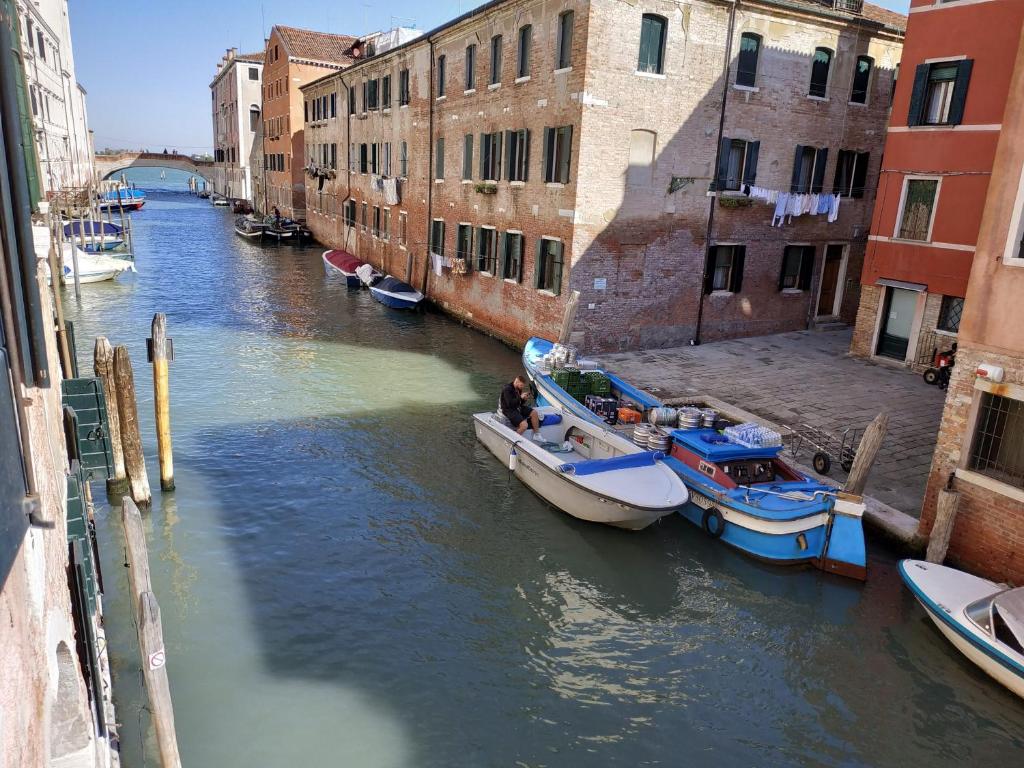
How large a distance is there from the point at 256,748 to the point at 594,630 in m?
4.02

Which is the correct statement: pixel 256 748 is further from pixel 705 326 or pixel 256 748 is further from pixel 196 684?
pixel 705 326

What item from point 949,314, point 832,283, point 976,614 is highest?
point 949,314

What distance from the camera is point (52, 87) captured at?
4144 cm

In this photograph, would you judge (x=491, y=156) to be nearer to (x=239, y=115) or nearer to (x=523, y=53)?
(x=523, y=53)

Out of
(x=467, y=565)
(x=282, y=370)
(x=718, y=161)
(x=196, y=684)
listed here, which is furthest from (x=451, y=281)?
(x=196, y=684)

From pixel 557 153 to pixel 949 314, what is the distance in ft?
33.5

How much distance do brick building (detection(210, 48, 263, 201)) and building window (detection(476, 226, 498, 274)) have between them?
5032 cm

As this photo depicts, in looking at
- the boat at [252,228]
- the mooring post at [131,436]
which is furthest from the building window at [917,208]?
the boat at [252,228]

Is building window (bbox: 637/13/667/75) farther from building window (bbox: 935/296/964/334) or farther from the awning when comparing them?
building window (bbox: 935/296/964/334)

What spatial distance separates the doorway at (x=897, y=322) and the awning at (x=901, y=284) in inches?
→ 10.0

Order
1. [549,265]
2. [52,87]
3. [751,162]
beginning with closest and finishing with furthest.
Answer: [549,265] → [751,162] → [52,87]

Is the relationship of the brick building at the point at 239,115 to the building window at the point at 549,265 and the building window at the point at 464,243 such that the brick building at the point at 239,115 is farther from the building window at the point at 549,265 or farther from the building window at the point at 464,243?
the building window at the point at 549,265

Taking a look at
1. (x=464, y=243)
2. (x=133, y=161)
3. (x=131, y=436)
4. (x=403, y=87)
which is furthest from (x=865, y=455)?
(x=133, y=161)

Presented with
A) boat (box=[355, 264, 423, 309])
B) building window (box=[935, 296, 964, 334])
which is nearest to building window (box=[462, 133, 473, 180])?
boat (box=[355, 264, 423, 309])
